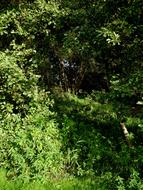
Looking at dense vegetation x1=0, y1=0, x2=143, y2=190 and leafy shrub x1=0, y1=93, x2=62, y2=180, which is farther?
leafy shrub x1=0, y1=93, x2=62, y2=180

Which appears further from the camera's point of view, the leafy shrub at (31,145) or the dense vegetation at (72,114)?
the leafy shrub at (31,145)

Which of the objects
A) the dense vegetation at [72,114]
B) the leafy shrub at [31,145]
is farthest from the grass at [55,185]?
the leafy shrub at [31,145]

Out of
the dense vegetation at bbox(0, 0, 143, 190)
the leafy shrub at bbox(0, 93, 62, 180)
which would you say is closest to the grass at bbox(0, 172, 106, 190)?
the dense vegetation at bbox(0, 0, 143, 190)

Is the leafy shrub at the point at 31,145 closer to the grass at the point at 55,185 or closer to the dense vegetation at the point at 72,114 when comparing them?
the dense vegetation at the point at 72,114

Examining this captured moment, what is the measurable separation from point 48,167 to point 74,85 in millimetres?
8764

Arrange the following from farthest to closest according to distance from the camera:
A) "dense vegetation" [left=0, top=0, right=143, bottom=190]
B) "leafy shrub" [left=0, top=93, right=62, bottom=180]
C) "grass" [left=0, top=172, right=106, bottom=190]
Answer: "leafy shrub" [left=0, top=93, right=62, bottom=180]
"dense vegetation" [left=0, top=0, right=143, bottom=190]
"grass" [left=0, top=172, right=106, bottom=190]

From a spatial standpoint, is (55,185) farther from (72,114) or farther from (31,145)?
(72,114)

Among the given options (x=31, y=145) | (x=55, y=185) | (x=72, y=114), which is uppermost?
(x=72, y=114)

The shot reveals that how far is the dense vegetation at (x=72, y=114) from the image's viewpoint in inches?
455

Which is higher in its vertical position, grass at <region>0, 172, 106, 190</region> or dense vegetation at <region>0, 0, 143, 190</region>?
dense vegetation at <region>0, 0, 143, 190</region>

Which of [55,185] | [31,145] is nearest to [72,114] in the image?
[31,145]

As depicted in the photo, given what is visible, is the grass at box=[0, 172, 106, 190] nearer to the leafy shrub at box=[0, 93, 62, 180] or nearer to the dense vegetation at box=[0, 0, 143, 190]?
the dense vegetation at box=[0, 0, 143, 190]

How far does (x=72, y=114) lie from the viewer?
16.5 metres

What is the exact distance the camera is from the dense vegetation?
11.6 metres
